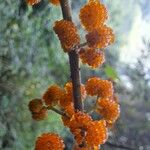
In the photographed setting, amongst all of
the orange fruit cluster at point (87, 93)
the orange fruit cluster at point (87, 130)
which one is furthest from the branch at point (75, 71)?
the orange fruit cluster at point (87, 130)

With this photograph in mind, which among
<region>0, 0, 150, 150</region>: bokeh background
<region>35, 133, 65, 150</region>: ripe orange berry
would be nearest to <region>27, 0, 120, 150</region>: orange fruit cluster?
<region>35, 133, 65, 150</region>: ripe orange berry

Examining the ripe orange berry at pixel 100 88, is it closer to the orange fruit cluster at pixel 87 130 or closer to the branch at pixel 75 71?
the branch at pixel 75 71

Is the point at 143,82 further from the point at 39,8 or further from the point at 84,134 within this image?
the point at 84,134

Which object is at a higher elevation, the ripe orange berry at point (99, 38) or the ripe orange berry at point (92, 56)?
the ripe orange berry at point (99, 38)

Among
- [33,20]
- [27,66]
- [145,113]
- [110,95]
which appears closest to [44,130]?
[27,66]

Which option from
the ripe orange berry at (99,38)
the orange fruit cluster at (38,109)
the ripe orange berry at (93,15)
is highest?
the ripe orange berry at (93,15)

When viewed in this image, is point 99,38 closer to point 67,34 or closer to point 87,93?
point 67,34
